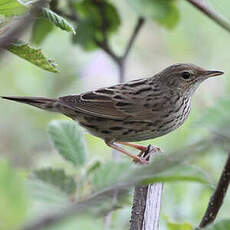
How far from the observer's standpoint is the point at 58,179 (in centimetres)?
191

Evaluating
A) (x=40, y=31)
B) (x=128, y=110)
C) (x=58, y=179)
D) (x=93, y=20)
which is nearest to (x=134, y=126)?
(x=128, y=110)

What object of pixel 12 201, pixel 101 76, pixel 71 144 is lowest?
pixel 101 76

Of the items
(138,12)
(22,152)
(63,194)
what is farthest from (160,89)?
(63,194)

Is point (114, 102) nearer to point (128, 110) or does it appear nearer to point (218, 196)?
point (128, 110)

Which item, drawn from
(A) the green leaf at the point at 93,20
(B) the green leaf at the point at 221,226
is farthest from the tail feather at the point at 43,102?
(B) the green leaf at the point at 221,226

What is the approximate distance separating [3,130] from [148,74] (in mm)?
2065

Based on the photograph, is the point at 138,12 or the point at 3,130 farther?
the point at 3,130

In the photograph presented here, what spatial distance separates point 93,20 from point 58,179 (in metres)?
2.72

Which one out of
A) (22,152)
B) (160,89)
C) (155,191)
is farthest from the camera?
(22,152)

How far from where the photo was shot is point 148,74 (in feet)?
25.1

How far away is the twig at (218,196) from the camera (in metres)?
1.48

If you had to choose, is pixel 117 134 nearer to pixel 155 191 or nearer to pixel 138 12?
pixel 138 12

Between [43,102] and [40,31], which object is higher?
[40,31]

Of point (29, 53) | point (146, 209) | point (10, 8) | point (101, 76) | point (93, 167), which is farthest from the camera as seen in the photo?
point (101, 76)
